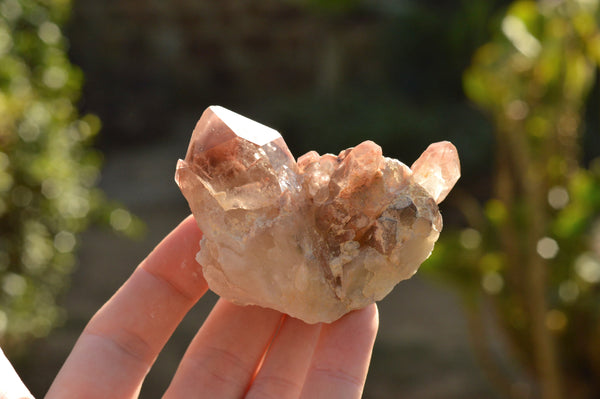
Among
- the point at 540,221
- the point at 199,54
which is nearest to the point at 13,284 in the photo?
the point at 540,221

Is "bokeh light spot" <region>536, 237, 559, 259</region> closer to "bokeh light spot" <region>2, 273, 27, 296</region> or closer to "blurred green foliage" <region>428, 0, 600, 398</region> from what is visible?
"blurred green foliage" <region>428, 0, 600, 398</region>

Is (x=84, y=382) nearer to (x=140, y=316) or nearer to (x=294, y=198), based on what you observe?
(x=140, y=316)

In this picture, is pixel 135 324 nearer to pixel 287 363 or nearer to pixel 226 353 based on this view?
pixel 226 353

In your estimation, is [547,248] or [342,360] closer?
[342,360]

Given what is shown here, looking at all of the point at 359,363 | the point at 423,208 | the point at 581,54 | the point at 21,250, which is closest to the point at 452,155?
the point at 423,208

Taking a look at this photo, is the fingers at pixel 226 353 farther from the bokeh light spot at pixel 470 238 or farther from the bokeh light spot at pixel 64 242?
the bokeh light spot at pixel 470 238

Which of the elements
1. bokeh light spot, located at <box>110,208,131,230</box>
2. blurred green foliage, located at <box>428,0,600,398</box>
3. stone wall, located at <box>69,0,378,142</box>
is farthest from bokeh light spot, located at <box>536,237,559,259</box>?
stone wall, located at <box>69,0,378,142</box>
